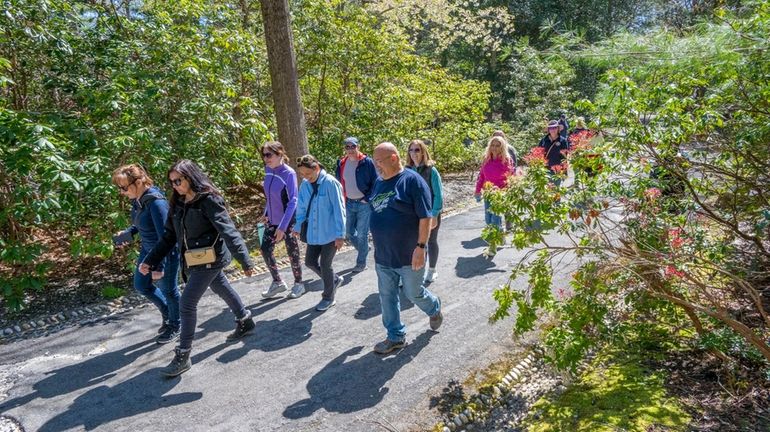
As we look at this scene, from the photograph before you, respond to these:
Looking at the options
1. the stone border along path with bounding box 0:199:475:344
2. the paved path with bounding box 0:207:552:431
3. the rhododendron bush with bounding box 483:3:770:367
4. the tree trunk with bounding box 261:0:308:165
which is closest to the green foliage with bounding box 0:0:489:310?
the stone border along path with bounding box 0:199:475:344

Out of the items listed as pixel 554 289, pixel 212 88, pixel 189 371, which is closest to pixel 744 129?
pixel 554 289

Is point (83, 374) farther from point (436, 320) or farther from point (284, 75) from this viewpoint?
point (284, 75)

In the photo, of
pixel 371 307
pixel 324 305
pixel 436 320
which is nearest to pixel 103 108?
pixel 324 305

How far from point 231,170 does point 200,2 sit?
2852mm

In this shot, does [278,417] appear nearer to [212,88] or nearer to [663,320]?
[663,320]

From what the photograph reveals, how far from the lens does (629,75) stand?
140 inches

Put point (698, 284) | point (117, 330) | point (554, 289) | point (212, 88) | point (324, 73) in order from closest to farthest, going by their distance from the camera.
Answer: point (698, 284) < point (117, 330) < point (554, 289) < point (212, 88) < point (324, 73)

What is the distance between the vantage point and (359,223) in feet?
21.0

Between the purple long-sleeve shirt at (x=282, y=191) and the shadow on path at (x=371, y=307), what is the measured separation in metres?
1.27

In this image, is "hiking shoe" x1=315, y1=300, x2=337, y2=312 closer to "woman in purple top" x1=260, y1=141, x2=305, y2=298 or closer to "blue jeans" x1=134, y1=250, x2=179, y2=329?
"woman in purple top" x1=260, y1=141, x2=305, y2=298

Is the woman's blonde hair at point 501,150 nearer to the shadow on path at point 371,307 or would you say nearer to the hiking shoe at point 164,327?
the shadow on path at point 371,307

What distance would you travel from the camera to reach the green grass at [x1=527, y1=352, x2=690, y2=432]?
3115 mm

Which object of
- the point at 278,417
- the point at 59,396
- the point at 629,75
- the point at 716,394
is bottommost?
the point at 716,394

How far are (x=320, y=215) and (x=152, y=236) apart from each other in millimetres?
1664
